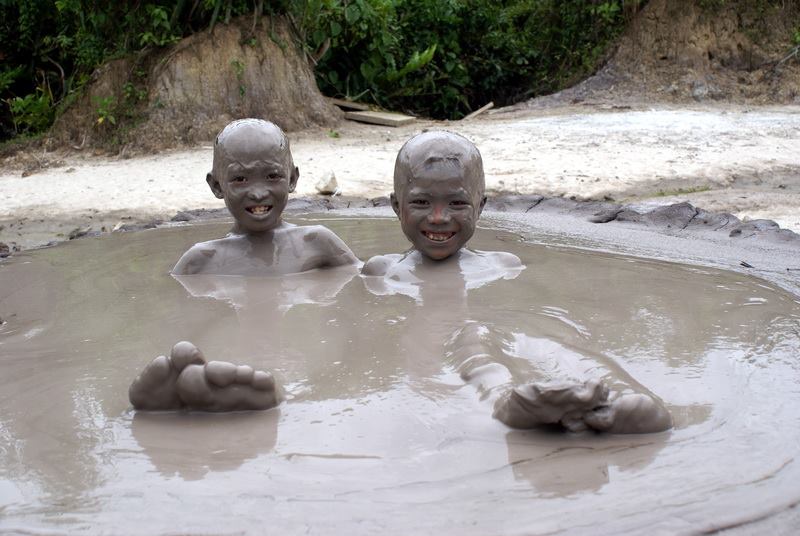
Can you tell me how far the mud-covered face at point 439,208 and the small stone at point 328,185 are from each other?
10.1ft

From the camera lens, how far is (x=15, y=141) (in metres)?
10.2

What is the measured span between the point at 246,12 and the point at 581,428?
858cm

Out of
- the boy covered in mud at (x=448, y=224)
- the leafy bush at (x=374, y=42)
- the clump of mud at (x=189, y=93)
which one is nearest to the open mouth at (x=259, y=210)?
the boy covered in mud at (x=448, y=224)

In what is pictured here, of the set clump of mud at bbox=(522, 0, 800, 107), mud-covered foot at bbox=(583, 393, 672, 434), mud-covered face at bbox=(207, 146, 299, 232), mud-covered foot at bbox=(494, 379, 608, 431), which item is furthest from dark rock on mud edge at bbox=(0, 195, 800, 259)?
clump of mud at bbox=(522, 0, 800, 107)

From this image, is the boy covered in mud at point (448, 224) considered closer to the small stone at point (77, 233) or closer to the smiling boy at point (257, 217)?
the smiling boy at point (257, 217)

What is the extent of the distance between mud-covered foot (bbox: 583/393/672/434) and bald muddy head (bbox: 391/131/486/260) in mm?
1751

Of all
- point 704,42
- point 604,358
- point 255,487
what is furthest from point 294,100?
point 255,487

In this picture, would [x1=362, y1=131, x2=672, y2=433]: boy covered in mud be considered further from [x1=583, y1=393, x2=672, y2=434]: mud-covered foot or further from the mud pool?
[x1=583, y1=393, x2=672, y2=434]: mud-covered foot

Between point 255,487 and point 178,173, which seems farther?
point 178,173

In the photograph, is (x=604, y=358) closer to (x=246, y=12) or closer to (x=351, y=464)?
(x=351, y=464)

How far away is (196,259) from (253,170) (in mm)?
601

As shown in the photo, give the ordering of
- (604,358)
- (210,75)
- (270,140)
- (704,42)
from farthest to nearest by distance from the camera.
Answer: (704,42)
(210,75)
(270,140)
(604,358)

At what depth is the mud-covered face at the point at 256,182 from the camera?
13.6 feet

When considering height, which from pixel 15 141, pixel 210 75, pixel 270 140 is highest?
pixel 270 140
